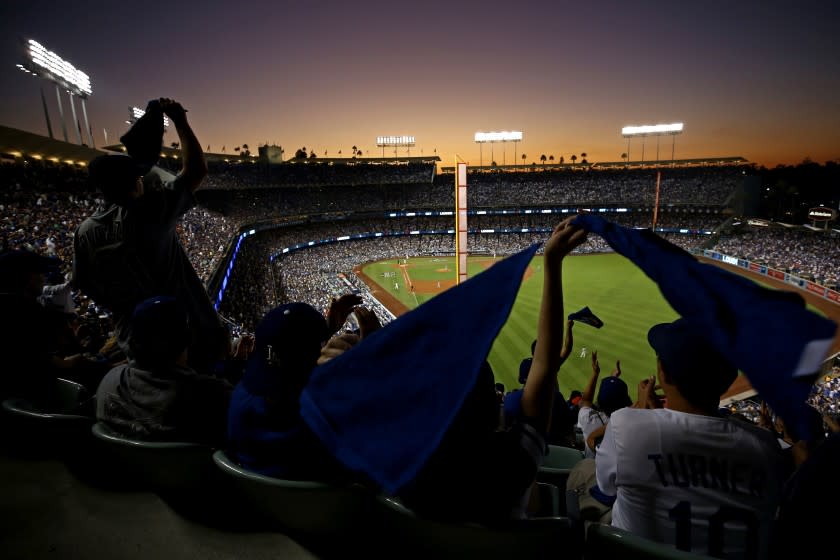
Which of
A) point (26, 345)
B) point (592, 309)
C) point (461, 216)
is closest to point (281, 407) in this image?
point (26, 345)

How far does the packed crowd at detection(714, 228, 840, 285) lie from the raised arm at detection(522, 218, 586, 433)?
43332 mm

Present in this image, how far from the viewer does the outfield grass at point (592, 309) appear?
19297 mm

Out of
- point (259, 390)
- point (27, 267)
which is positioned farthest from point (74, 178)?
point (259, 390)

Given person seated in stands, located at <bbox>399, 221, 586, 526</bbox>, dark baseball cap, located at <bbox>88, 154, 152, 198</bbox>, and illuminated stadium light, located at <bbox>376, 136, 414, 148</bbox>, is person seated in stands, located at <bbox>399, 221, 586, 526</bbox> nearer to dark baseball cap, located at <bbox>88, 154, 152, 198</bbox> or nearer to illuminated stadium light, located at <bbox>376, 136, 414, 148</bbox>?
dark baseball cap, located at <bbox>88, 154, 152, 198</bbox>

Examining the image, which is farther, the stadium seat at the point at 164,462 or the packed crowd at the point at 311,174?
the packed crowd at the point at 311,174

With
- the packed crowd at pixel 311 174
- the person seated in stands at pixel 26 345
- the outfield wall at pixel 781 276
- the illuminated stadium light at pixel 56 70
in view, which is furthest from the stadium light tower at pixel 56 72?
the outfield wall at pixel 781 276

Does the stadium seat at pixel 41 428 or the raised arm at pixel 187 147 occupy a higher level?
the raised arm at pixel 187 147

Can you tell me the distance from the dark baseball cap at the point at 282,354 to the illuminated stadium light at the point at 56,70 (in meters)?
37.0

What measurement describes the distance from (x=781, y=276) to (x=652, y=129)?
36.7 m

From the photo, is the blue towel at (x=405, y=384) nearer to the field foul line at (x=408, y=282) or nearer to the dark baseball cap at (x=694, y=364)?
the dark baseball cap at (x=694, y=364)

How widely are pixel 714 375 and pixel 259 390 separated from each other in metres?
2.17

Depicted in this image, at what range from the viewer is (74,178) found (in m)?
25.7

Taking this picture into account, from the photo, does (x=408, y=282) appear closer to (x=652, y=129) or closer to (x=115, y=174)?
(x=115, y=174)

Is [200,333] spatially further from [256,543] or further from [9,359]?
[256,543]
